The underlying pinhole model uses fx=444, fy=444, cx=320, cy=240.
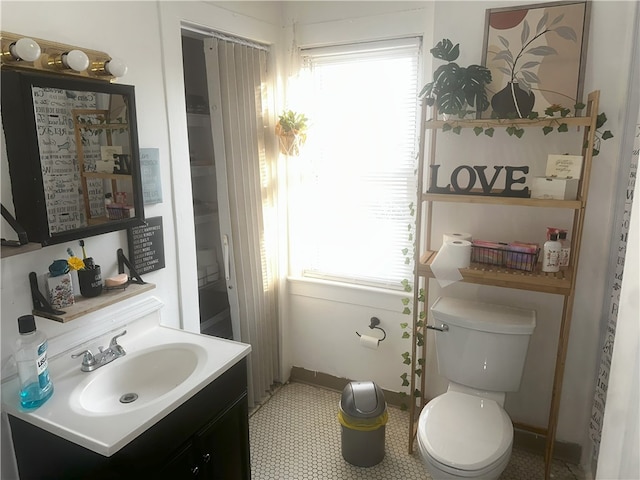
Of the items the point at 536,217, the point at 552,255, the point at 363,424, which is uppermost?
the point at 536,217

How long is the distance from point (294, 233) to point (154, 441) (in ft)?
5.46

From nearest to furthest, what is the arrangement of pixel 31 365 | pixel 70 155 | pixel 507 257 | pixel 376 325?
pixel 31 365 → pixel 70 155 → pixel 507 257 → pixel 376 325

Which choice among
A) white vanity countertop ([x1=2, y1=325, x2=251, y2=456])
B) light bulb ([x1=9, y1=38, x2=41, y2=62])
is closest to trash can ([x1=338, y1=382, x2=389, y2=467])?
white vanity countertop ([x1=2, y1=325, x2=251, y2=456])

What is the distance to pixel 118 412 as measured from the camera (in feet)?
4.33

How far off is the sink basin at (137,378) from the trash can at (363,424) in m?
0.92

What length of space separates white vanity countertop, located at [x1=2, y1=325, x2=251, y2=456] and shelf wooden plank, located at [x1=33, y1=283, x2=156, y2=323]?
0.20m

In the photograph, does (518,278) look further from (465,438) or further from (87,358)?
(87,358)

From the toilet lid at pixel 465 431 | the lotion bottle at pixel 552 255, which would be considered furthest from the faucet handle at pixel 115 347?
the lotion bottle at pixel 552 255

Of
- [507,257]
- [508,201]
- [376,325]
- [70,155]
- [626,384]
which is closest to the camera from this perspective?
[626,384]

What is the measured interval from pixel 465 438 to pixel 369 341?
88 cm

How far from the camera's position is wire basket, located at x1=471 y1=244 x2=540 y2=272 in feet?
6.70

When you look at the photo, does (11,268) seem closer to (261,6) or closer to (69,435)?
(69,435)

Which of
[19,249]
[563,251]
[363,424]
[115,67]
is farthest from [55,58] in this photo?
[563,251]

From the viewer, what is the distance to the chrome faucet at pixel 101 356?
1.57 meters
